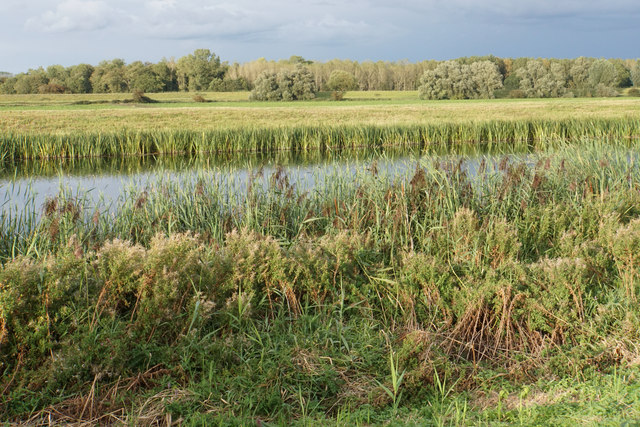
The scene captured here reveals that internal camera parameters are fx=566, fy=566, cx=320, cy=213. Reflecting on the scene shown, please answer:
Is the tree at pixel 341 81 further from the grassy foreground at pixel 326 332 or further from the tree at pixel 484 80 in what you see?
the grassy foreground at pixel 326 332

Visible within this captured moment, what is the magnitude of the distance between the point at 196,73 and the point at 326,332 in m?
76.5

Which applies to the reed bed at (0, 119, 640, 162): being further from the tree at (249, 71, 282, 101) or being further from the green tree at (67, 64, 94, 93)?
the green tree at (67, 64, 94, 93)

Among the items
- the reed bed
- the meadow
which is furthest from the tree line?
the meadow

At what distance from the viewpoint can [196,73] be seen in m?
75.5

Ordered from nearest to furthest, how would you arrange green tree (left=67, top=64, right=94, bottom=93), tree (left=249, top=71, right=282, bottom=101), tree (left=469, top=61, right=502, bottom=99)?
tree (left=249, top=71, right=282, bottom=101) < tree (left=469, top=61, right=502, bottom=99) < green tree (left=67, top=64, right=94, bottom=93)

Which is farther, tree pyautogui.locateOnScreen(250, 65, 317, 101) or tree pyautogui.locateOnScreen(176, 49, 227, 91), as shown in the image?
tree pyautogui.locateOnScreen(176, 49, 227, 91)

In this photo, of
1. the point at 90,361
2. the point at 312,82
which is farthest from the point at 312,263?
the point at 312,82

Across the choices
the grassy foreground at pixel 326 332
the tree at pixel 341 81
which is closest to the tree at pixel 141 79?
the tree at pixel 341 81

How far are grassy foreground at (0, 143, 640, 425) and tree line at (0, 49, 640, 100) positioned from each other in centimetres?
5486

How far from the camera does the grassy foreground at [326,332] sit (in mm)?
2805

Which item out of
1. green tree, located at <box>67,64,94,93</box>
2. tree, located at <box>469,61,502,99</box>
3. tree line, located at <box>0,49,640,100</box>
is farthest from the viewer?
green tree, located at <box>67,64,94,93</box>

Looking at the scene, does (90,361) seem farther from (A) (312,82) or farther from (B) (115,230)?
(A) (312,82)

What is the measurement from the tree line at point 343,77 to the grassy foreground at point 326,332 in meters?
54.9

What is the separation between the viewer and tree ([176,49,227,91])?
2960 inches
